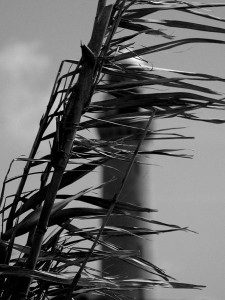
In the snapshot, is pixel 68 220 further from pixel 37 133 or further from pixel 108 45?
pixel 108 45

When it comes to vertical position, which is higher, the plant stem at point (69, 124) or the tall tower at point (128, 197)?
the tall tower at point (128, 197)

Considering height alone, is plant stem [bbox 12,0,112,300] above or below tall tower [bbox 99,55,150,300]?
below

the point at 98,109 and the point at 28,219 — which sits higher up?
the point at 98,109

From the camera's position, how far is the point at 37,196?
1526 mm

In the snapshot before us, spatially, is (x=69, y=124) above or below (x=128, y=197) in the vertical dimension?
below

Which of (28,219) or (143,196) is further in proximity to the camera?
(143,196)

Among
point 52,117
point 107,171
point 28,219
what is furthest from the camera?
point 107,171

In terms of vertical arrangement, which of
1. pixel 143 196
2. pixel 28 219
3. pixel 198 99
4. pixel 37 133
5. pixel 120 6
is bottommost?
pixel 28 219

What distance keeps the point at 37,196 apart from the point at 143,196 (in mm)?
5472

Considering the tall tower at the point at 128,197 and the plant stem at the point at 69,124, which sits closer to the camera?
A: the plant stem at the point at 69,124

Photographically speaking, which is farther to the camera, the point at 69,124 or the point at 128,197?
the point at 128,197

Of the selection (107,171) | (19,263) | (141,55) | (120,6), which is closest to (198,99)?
(141,55)

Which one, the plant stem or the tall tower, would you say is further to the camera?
the tall tower

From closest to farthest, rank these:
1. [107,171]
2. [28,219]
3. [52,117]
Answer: [28,219] → [52,117] → [107,171]
